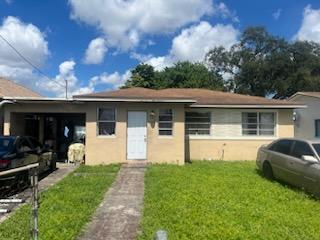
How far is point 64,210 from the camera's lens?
29.2ft

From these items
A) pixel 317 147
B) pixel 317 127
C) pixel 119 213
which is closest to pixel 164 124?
pixel 317 147

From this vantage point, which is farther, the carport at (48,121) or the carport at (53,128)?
the carport at (53,128)

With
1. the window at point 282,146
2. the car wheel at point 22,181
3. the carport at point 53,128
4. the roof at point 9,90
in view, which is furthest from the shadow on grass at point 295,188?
the roof at point 9,90

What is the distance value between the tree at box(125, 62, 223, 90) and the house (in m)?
29.7

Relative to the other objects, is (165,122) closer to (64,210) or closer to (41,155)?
(41,155)

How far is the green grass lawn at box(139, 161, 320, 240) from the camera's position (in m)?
7.28

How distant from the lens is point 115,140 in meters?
17.8

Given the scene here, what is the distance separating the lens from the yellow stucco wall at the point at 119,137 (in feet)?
58.4

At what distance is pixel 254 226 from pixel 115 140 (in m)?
11.0

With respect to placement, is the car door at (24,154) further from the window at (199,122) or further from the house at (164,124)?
the window at (199,122)

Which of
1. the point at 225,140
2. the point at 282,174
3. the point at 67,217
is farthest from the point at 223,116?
the point at 67,217

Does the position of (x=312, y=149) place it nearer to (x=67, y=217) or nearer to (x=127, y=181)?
(x=127, y=181)

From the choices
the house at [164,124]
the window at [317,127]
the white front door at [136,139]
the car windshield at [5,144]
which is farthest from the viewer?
the window at [317,127]

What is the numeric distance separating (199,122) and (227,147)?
6.17 ft
